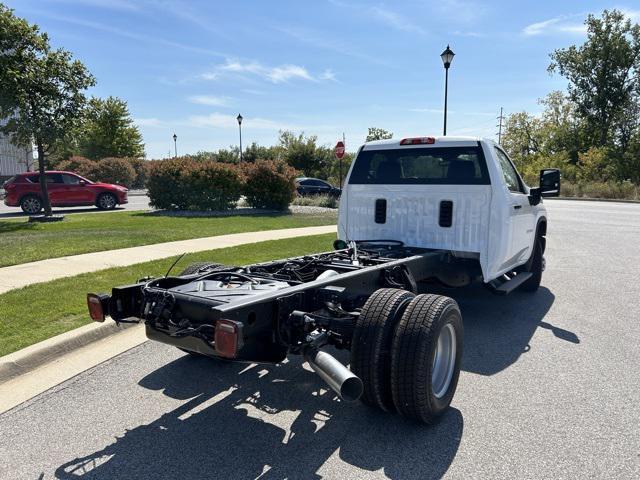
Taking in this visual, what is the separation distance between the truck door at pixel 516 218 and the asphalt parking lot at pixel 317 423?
1.28 meters

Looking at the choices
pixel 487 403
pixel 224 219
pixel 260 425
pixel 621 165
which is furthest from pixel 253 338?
pixel 621 165

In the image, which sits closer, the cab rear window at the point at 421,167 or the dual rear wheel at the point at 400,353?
the dual rear wheel at the point at 400,353

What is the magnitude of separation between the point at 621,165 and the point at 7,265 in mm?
48503

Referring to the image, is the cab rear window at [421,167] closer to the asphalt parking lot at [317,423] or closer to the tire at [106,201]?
the asphalt parking lot at [317,423]

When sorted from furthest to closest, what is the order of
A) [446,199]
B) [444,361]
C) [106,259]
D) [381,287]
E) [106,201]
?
[106,201], [106,259], [446,199], [381,287], [444,361]

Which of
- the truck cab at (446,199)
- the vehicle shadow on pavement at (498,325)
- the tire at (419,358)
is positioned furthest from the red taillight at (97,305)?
the truck cab at (446,199)

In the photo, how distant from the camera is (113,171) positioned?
36.0 meters

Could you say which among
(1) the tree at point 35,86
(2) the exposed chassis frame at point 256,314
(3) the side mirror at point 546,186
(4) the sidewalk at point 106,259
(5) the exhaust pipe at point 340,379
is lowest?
(4) the sidewalk at point 106,259

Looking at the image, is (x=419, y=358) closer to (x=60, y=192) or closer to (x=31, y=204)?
(x=31, y=204)

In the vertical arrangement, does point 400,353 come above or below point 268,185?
below

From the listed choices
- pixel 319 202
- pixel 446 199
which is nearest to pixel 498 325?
pixel 446 199

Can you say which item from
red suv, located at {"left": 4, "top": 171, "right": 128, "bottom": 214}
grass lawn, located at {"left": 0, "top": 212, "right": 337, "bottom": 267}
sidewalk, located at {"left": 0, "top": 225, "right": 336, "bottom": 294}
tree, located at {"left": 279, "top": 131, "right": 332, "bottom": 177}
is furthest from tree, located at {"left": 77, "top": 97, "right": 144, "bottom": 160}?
sidewalk, located at {"left": 0, "top": 225, "right": 336, "bottom": 294}

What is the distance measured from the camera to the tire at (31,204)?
1933cm

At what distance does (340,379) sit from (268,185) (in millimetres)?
17524
